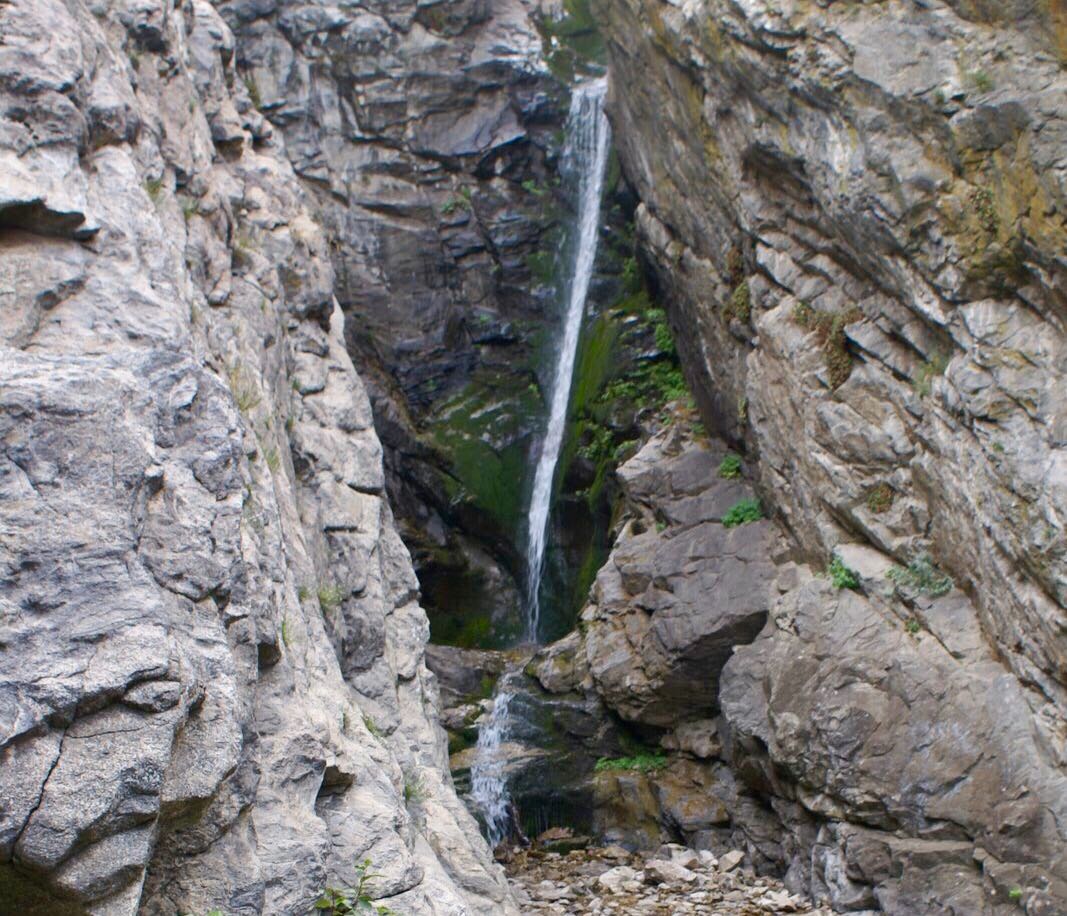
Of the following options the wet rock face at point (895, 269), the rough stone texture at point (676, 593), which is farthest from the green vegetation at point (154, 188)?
the rough stone texture at point (676, 593)

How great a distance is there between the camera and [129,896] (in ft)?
12.4

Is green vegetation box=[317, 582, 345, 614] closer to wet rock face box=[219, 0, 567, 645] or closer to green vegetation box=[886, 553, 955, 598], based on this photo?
green vegetation box=[886, 553, 955, 598]

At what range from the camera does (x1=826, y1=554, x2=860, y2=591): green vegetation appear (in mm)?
11391

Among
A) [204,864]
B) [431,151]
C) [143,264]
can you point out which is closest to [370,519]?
[143,264]

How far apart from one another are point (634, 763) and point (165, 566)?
10140mm

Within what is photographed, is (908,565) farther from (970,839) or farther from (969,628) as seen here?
(970,839)

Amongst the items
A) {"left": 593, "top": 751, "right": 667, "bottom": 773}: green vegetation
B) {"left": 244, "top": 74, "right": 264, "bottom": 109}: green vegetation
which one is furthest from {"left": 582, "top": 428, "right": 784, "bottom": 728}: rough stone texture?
{"left": 244, "top": 74, "right": 264, "bottom": 109}: green vegetation

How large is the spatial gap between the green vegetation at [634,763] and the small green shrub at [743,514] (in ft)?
10.7

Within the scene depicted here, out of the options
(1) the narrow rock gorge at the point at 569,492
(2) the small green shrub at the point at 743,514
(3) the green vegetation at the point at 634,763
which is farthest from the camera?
(2) the small green shrub at the point at 743,514

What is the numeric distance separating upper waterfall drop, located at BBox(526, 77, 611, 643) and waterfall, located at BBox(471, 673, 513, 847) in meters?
3.66

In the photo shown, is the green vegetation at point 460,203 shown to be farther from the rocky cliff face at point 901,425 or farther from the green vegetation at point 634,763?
the green vegetation at point 634,763

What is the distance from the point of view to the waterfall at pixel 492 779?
13.0 meters

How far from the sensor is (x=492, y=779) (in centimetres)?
1331

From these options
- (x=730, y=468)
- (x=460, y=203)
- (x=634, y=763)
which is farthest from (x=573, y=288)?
(x=634, y=763)
